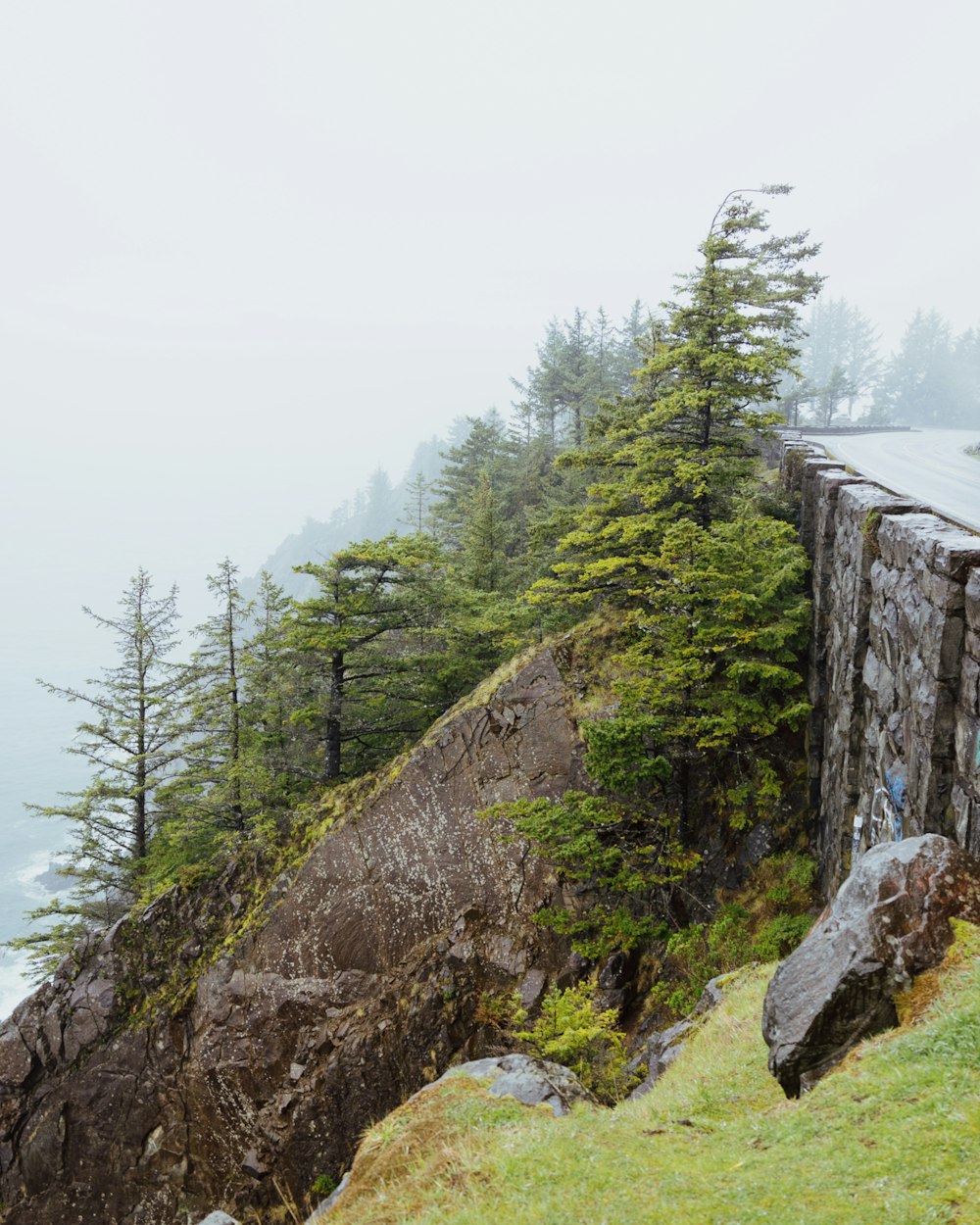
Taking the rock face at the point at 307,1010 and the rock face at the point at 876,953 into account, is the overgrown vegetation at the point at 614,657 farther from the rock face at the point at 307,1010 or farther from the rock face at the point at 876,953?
the rock face at the point at 876,953

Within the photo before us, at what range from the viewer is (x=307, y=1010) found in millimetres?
15508

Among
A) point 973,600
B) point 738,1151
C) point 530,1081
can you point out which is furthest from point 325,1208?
point 973,600

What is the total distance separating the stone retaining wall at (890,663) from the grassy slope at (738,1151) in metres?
1.84

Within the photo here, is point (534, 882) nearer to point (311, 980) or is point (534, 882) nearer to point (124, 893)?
point (311, 980)

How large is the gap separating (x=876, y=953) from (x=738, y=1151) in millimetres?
1976

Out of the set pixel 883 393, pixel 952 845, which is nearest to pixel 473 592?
pixel 952 845

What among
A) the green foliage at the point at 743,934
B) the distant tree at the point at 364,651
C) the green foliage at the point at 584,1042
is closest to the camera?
the green foliage at the point at 584,1042

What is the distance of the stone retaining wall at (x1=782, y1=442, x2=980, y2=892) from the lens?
6.71m

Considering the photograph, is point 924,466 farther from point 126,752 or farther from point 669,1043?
point 126,752

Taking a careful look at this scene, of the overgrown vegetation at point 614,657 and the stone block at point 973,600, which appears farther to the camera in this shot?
the overgrown vegetation at point 614,657

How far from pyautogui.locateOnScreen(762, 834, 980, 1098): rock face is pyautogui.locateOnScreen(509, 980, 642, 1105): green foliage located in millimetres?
5406

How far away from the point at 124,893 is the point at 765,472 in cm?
2419

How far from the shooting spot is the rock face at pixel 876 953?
600 centimetres

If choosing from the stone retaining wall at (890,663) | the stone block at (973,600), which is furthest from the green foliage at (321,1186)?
the stone block at (973,600)
